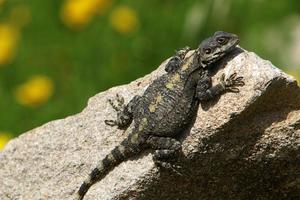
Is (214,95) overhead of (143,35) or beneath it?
beneath

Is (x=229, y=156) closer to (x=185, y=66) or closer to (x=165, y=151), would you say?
(x=165, y=151)

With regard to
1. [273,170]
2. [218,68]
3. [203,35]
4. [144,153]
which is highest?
[203,35]

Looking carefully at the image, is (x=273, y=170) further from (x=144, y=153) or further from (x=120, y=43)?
(x=120, y=43)

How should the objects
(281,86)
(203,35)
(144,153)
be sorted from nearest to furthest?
(281,86), (144,153), (203,35)

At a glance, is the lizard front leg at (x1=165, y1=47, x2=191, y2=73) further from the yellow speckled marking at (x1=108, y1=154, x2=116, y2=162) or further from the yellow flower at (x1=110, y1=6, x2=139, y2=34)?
the yellow flower at (x1=110, y1=6, x2=139, y2=34)

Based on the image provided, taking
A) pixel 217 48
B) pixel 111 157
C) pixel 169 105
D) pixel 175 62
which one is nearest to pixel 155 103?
pixel 169 105

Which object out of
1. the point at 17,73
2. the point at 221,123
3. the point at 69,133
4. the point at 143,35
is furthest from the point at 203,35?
the point at 221,123

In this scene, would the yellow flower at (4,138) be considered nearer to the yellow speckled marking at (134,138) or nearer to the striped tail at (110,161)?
the striped tail at (110,161)
